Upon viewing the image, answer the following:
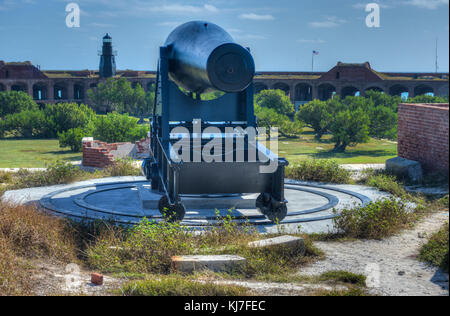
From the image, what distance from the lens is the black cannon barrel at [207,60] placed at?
22.5 feet

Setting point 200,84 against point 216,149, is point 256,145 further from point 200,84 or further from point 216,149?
point 200,84

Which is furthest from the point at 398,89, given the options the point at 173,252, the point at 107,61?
the point at 173,252

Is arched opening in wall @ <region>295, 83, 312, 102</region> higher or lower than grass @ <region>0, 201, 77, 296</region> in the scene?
higher

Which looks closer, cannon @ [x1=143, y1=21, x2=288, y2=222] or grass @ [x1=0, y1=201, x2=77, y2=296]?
grass @ [x1=0, y1=201, x2=77, y2=296]

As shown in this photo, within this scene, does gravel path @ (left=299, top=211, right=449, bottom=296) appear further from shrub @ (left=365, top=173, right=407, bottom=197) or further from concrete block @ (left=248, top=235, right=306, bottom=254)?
shrub @ (left=365, top=173, right=407, bottom=197)

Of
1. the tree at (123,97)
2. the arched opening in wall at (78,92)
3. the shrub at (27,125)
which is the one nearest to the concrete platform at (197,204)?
the shrub at (27,125)

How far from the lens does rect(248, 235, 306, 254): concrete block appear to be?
231 inches

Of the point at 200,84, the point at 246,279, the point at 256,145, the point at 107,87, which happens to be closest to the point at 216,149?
the point at 256,145

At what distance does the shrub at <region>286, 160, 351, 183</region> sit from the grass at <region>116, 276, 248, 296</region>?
22.3 feet

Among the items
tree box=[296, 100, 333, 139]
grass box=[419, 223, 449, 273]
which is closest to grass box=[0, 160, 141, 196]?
grass box=[419, 223, 449, 273]

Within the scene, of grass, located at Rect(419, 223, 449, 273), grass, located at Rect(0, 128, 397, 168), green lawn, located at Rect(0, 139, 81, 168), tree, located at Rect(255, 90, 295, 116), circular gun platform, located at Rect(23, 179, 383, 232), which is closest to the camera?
grass, located at Rect(419, 223, 449, 273)

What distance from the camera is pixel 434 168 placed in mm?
11453

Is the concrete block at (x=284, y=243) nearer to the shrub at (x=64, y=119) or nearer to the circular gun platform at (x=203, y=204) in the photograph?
the circular gun platform at (x=203, y=204)

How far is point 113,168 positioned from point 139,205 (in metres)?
3.60
